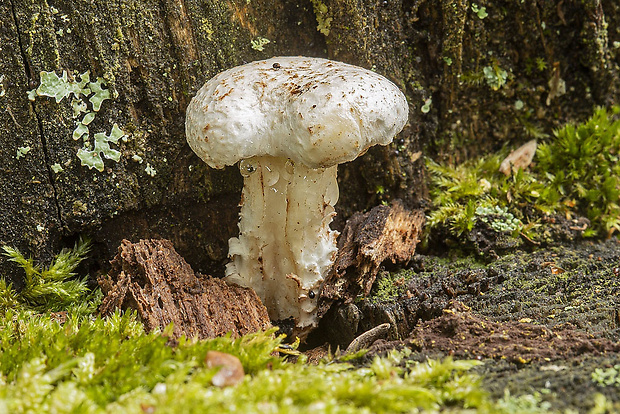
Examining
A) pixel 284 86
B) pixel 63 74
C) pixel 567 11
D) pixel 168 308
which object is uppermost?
pixel 567 11

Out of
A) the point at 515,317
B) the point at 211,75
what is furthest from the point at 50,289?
the point at 515,317

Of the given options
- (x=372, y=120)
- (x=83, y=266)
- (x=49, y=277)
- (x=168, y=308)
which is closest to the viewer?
(x=372, y=120)

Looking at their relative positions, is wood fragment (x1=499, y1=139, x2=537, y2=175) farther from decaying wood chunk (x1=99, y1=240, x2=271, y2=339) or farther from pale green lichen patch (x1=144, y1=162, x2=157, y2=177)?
pale green lichen patch (x1=144, y1=162, x2=157, y2=177)

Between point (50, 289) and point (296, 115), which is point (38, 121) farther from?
point (296, 115)

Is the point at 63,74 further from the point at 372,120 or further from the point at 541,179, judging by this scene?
the point at 541,179

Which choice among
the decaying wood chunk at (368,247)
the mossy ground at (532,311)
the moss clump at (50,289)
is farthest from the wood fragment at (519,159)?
the moss clump at (50,289)

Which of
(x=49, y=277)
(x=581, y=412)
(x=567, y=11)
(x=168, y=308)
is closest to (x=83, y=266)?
(x=49, y=277)

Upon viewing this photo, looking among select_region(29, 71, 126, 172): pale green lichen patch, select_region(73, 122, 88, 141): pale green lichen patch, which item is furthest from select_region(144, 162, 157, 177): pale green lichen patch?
select_region(73, 122, 88, 141): pale green lichen patch
